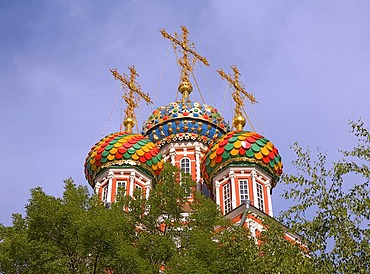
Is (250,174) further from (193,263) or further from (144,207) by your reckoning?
(193,263)

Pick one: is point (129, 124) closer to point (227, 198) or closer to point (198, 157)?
point (198, 157)

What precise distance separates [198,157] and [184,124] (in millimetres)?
1562

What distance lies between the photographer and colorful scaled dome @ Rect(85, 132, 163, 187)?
20891 mm

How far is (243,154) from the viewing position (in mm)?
19203

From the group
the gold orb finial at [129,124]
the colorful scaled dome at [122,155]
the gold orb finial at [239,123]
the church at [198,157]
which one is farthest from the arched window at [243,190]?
the gold orb finial at [129,124]

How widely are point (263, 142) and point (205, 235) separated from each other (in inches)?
421

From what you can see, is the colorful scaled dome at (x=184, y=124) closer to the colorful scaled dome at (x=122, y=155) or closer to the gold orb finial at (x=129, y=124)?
the gold orb finial at (x=129, y=124)

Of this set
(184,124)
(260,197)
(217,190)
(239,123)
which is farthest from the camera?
(184,124)

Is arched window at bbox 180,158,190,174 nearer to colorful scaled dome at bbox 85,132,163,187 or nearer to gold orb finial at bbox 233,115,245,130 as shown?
colorful scaled dome at bbox 85,132,163,187

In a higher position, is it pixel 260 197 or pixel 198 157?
pixel 198 157

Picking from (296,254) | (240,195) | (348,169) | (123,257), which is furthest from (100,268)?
(240,195)

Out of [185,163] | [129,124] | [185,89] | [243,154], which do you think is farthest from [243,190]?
[185,89]

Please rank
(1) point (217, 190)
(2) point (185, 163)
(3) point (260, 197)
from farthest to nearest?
(2) point (185, 163), (1) point (217, 190), (3) point (260, 197)

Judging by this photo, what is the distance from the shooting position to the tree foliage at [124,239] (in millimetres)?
8828
